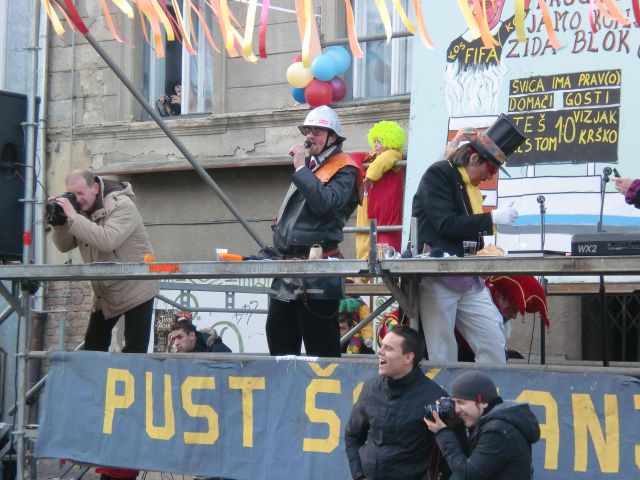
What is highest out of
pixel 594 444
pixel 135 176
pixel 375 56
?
pixel 375 56

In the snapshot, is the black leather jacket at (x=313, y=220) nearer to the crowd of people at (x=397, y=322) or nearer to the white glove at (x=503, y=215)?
the crowd of people at (x=397, y=322)

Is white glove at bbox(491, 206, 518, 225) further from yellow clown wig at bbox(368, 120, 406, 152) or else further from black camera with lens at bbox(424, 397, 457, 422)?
yellow clown wig at bbox(368, 120, 406, 152)

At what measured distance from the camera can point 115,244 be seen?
7176 millimetres

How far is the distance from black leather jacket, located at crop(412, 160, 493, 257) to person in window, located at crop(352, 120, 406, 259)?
317 centimetres

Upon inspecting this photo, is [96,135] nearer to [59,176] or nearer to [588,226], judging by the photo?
[59,176]

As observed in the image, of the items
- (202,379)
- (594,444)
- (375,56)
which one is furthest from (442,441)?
(375,56)

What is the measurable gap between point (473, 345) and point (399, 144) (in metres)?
3.76

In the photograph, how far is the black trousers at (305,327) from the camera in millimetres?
6719

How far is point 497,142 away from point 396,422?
171 centimetres

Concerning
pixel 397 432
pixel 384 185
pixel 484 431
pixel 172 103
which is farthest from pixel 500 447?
pixel 172 103

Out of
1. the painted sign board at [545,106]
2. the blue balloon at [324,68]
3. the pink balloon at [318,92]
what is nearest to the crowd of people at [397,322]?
the painted sign board at [545,106]

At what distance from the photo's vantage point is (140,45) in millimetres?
14648

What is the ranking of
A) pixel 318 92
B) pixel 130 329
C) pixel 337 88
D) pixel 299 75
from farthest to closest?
pixel 337 88 → pixel 318 92 → pixel 299 75 → pixel 130 329

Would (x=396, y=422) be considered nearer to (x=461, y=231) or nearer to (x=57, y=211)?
(x=461, y=231)
